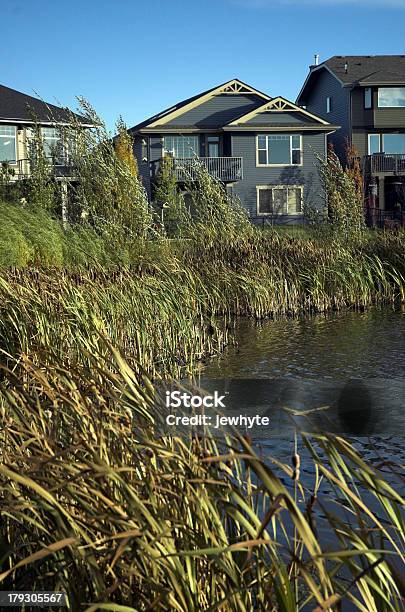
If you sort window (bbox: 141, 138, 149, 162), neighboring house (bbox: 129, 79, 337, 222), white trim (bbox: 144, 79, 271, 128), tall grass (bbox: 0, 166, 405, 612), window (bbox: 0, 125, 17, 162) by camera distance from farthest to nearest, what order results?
window (bbox: 141, 138, 149, 162) → white trim (bbox: 144, 79, 271, 128) → neighboring house (bbox: 129, 79, 337, 222) → window (bbox: 0, 125, 17, 162) → tall grass (bbox: 0, 166, 405, 612)

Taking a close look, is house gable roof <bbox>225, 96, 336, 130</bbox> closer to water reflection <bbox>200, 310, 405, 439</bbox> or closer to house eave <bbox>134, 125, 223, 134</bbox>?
house eave <bbox>134, 125, 223, 134</bbox>

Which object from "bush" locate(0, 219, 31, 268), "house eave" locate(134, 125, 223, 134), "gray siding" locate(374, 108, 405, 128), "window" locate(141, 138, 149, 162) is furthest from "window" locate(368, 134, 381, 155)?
"bush" locate(0, 219, 31, 268)

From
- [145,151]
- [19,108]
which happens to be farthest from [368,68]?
[19,108]

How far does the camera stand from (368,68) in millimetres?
47812

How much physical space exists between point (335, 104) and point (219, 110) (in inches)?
317

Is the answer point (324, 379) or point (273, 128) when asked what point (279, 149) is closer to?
point (273, 128)

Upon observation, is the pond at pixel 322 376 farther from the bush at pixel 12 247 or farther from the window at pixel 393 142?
the window at pixel 393 142

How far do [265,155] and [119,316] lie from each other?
34.7 m

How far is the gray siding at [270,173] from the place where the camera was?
42812 millimetres

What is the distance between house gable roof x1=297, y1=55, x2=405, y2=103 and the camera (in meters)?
44.9

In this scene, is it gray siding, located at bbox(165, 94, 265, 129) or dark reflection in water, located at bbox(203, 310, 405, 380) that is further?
gray siding, located at bbox(165, 94, 265, 129)

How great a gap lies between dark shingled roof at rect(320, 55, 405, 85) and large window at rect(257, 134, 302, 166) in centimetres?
526

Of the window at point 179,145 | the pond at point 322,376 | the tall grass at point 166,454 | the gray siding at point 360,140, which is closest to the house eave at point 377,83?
the gray siding at point 360,140

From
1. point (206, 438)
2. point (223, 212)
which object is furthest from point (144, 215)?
point (206, 438)
